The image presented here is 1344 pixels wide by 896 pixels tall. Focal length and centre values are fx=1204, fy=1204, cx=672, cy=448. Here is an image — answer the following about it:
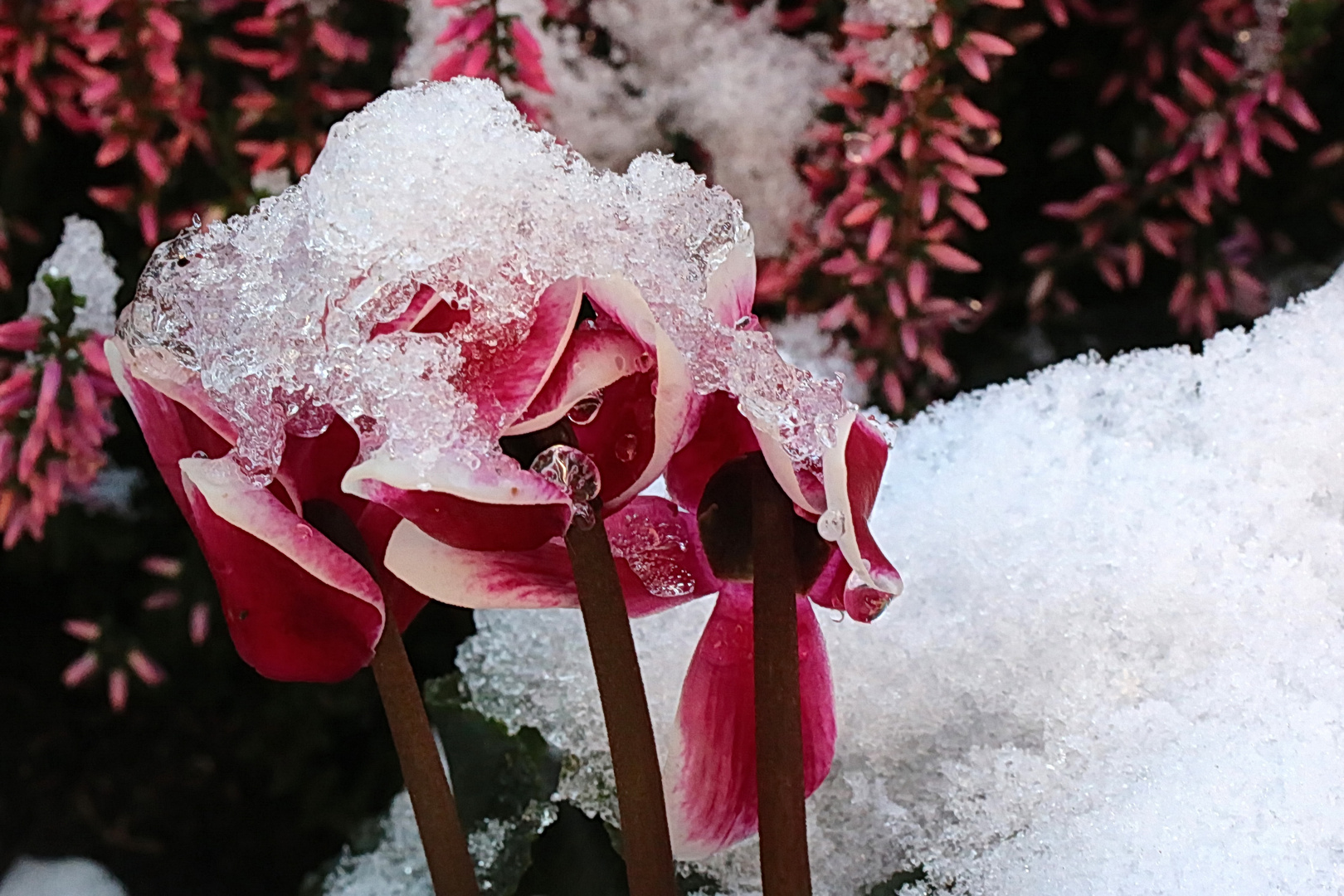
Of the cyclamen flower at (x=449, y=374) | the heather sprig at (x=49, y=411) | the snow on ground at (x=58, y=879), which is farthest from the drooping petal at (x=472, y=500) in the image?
the snow on ground at (x=58, y=879)

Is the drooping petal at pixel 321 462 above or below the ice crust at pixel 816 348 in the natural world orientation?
below

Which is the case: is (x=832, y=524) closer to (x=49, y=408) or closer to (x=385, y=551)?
(x=385, y=551)

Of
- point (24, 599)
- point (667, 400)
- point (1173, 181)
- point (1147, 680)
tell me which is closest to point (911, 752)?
point (1147, 680)

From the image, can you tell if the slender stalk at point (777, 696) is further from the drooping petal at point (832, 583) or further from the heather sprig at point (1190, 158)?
the heather sprig at point (1190, 158)

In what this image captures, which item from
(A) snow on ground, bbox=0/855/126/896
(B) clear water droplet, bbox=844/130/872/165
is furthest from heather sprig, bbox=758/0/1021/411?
(A) snow on ground, bbox=0/855/126/896

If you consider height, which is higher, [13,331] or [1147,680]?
[1147,680]

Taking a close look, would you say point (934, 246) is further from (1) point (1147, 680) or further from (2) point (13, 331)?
(2) point (13, 331)
